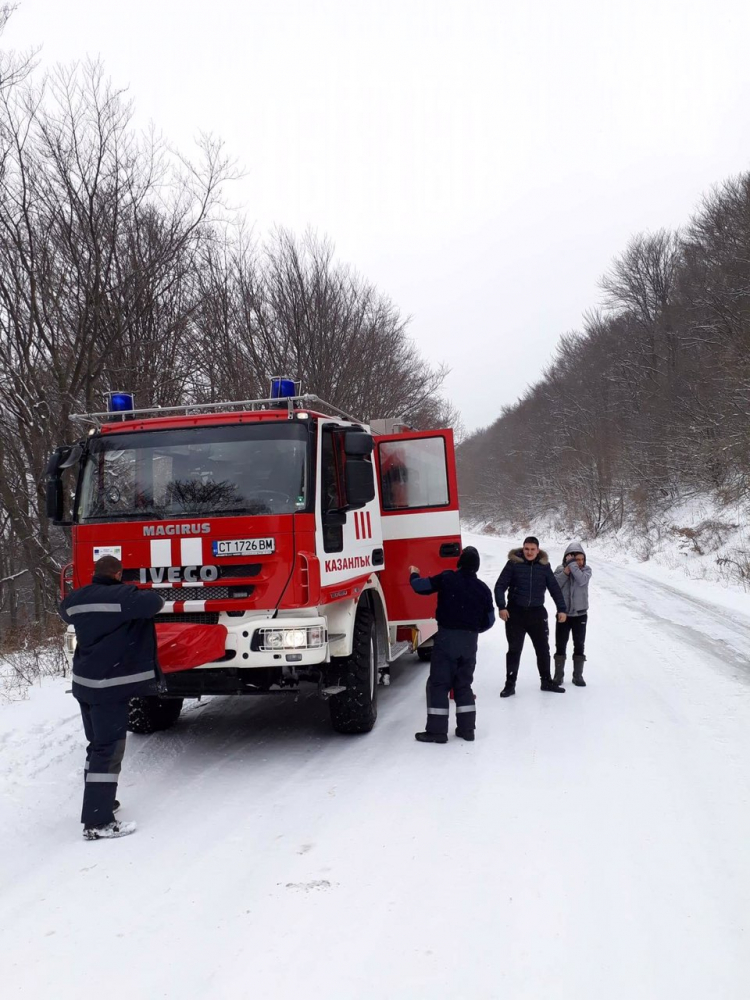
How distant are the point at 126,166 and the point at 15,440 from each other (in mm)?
5339

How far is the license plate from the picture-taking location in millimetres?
5645

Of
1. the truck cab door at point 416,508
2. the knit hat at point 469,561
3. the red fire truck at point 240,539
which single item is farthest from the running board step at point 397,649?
the knit hat at point 469,561

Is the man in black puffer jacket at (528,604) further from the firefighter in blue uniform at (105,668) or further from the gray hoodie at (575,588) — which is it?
the firefighter in blue uniform at (105,668)

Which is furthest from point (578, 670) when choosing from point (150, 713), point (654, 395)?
point (654, 395)

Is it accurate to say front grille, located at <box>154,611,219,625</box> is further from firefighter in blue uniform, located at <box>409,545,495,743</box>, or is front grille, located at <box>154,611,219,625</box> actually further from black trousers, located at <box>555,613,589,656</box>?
black trousers, located at <box>555,613,589,656</box>

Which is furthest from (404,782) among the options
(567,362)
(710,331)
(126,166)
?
(567,362)

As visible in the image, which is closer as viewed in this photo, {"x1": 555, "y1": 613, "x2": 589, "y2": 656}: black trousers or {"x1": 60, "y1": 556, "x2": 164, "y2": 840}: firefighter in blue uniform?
{"x1": 60, "y1": 556, "x2": 164, "y2": 840}: firefighter in blue uniform

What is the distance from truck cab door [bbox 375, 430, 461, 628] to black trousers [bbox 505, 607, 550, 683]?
89 centimetres

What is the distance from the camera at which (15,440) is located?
1377 cm

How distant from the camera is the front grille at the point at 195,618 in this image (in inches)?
226

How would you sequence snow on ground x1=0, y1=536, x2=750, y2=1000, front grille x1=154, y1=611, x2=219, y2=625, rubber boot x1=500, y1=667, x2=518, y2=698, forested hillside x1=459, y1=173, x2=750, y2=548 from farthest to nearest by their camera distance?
forested hillside x1=459, y1=173, x2=750, y2=548 < rubber boot x1=500, y1=667, x2=518, y2=698 < front grille x1=154, y1=611, x2=219, y2=625 < snow on ground x1=0, y1=536, x2=750, y2=1000

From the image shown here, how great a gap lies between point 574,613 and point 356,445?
144 inches

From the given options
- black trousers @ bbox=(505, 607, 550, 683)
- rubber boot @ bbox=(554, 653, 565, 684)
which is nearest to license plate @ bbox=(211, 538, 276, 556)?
black trousers @ bbox=(505, 607, 550, 683)

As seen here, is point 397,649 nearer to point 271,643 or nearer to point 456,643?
point 456,643
